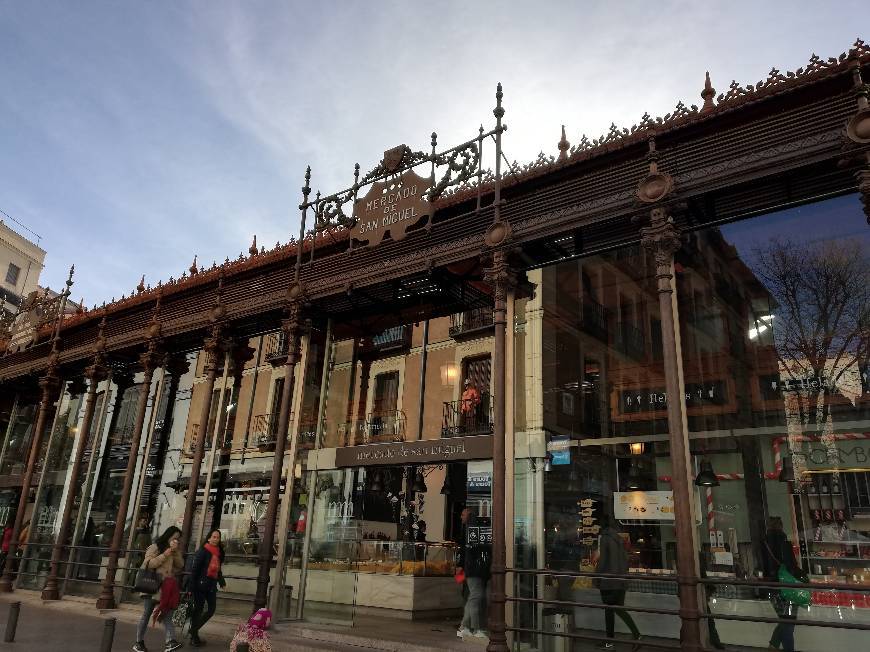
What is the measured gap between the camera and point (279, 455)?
11633mm

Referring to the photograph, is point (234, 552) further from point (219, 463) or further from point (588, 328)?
point (588, 328)

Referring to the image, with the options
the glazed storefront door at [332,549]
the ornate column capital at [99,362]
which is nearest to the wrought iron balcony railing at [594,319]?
the glazed storefront door at [332,549]

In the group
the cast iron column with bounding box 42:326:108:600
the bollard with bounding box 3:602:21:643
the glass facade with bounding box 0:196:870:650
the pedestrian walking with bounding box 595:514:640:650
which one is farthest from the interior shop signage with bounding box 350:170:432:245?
the cast iron column with bounding box 42:326:108:600

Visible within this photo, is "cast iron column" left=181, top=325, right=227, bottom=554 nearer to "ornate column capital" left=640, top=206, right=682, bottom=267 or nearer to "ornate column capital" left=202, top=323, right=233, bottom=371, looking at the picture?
"ornate column capital" left=202, top=323, right=233, bottom=371

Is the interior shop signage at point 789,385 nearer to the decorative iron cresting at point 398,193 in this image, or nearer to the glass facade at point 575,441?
the glass facade at point 575,441

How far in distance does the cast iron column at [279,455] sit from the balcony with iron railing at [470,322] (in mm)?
3046

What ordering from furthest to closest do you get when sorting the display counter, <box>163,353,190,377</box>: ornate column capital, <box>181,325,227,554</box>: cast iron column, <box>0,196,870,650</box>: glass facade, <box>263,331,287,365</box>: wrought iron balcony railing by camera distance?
<box>163,353,190,377</box>: ornate column capital, <box>263,331,287,365</box>: wrought iron balcony railing, <box>181,325,227,554</box>: cast iron column, the display counter, <box>0,196,870,650</box>: glass facade

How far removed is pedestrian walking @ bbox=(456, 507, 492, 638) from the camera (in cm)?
937

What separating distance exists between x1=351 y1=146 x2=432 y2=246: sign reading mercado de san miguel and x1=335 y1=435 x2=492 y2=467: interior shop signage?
3663 millimetres

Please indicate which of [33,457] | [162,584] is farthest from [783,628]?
[33,457]

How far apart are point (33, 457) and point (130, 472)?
5.05 m

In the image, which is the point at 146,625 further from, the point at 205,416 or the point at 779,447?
the point at 779,447

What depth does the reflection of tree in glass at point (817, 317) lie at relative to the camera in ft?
26.8

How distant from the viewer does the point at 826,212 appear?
26.8 feet
